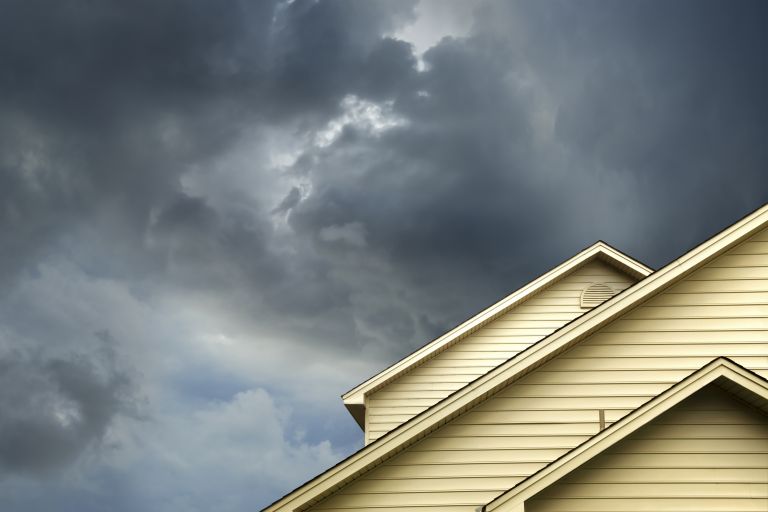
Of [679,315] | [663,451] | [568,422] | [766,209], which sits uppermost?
[766,209]

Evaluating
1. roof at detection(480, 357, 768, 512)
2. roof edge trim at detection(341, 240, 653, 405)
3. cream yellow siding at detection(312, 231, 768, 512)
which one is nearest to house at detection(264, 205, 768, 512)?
cream yellow siding at detection(312, 231, 768, 512)

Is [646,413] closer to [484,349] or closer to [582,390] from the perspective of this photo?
[582,390]

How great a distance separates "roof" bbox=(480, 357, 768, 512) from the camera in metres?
7.16

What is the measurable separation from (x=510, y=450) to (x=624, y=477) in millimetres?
2444

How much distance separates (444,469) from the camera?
379 inches

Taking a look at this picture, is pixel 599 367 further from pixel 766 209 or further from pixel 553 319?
pixel 553 319

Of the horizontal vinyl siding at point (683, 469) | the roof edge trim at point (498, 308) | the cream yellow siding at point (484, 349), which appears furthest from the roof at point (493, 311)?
the horizontal vinyl siding at point (683, 469)

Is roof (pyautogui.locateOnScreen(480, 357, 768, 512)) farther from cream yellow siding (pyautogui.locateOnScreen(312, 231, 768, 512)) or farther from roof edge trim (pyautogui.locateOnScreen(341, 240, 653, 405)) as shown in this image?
roof edge trim (pyautogui.locateOnScreen(341, 240, 653, 405))

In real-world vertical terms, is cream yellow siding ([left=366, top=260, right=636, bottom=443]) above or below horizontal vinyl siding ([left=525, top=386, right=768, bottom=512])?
above

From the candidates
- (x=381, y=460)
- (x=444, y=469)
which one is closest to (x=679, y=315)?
(x=444, y=469)

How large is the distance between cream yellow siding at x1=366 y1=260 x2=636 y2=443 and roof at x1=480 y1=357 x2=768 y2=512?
923 cm

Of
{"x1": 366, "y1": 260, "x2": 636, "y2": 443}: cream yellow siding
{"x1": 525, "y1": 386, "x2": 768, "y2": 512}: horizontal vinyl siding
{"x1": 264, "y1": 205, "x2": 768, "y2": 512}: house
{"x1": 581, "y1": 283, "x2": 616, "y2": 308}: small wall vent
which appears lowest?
{"x1": 525, "y1": 386, "x2": 768, "y2": 512}: horizontal vinyl siding

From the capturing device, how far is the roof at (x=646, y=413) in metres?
7.16

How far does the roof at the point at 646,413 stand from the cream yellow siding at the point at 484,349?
9.23m
